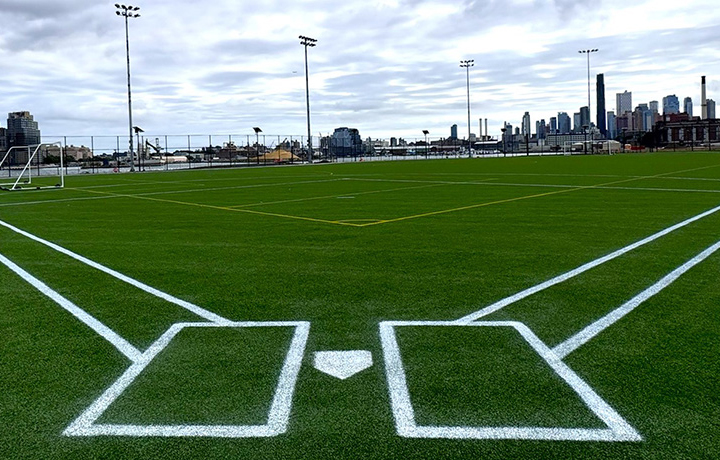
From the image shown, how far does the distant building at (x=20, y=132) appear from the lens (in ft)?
161

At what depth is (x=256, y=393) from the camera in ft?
13.4

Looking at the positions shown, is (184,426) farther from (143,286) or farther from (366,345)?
(143,286)

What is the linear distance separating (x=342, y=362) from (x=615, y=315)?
2581mm

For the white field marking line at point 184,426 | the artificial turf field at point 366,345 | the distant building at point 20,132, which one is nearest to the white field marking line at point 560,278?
the artificial turf field at point 366,345

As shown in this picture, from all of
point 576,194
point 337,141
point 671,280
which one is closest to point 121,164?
point 337,141

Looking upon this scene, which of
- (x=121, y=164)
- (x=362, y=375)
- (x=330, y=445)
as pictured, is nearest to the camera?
(x=330, y=445)

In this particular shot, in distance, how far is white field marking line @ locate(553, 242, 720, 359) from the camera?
4.90 metres

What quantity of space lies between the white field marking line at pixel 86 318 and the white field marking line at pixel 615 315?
10.2ft

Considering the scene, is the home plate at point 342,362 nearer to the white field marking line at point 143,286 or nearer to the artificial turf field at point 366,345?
the artificial turf field at point 366,345

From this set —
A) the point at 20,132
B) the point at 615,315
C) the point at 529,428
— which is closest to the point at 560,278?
the point at 615,315

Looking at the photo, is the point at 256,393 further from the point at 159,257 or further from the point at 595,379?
the point at 159,257

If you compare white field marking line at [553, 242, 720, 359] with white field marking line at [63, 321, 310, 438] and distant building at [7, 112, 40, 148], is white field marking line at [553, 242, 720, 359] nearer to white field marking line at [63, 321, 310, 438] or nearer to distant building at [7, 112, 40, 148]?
white field marking line at [63, 321, 310, 438]

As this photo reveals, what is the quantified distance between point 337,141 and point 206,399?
83732mm

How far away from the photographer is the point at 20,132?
49812 mm
